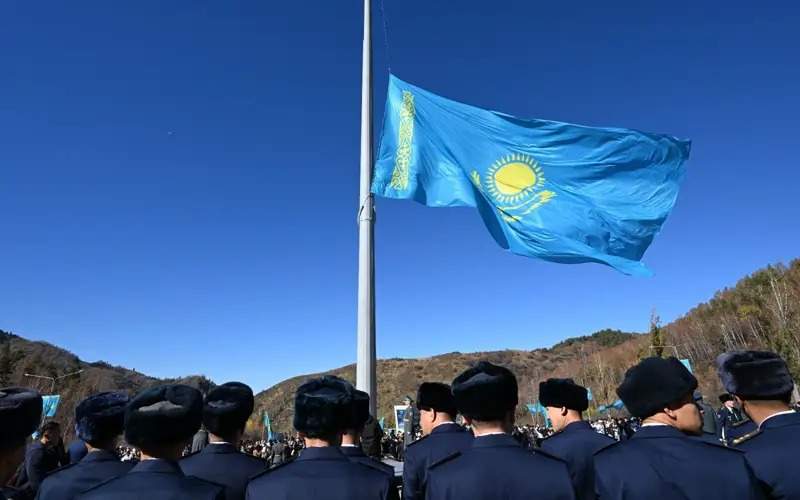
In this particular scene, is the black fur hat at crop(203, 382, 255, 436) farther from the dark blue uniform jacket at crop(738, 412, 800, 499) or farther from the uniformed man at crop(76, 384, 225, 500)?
the dark blue uniform jacket at crop(738, 412, 800, 499)

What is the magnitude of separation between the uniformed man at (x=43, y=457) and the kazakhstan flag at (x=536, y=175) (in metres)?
5.60

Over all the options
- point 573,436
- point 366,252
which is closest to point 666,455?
point 573,436

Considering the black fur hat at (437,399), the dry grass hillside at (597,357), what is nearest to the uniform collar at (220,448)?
the black fur hat at (437,399)

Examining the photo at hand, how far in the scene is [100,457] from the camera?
3.83m

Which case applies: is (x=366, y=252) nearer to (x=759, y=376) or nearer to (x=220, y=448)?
(x=220, y=448)

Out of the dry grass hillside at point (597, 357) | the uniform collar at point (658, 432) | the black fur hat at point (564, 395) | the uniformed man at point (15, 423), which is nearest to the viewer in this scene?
the uniformed man at point (15, 423)

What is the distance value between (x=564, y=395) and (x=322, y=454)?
9.42ft

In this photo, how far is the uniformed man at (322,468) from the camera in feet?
9.12

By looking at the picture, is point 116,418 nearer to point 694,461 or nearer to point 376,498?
point 376,498

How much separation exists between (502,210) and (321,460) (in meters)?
6.63

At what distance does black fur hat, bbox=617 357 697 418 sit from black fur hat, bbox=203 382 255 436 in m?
2.51

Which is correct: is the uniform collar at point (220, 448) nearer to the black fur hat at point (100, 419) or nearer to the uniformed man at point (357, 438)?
the black fur hat at point (100, 419)

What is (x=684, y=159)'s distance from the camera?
27.8 feet

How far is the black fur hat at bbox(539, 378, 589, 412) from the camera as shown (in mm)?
5012
